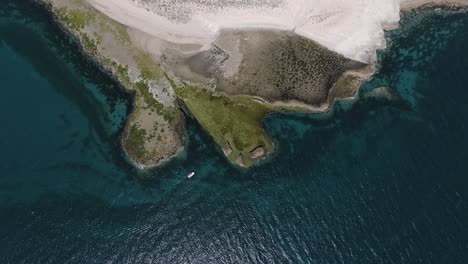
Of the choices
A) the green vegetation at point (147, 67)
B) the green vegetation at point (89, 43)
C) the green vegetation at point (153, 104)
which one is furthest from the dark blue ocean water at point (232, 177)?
the green vegetation at point (147, 67)

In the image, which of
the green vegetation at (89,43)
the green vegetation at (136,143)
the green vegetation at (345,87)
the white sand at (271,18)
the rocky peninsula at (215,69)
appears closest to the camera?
the green vegetation at (136,143)

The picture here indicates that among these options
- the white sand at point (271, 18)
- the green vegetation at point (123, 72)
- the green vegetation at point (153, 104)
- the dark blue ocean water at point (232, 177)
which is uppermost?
the white sand at point (271, 18)

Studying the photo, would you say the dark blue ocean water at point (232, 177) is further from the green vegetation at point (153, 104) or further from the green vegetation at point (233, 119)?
the green vegetation at point (153, 104)

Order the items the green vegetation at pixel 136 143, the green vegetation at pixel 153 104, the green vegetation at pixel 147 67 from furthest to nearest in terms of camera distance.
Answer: the green vegetation at pixel 147 67, the green vegetation at pixel 153 104, the green vegetation at pixel 136 143

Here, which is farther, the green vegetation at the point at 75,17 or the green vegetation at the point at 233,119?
the green vegetation at the point at 75,17

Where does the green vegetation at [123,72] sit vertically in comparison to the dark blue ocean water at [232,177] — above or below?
above

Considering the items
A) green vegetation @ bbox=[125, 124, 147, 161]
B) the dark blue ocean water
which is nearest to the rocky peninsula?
green vegetation @ bbox=[125, 124, 147, 161]

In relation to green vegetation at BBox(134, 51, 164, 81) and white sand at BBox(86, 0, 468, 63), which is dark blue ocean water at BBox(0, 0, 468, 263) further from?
green vegetation at BBox(134, 51, 164, 81)
